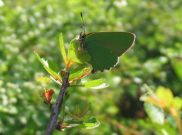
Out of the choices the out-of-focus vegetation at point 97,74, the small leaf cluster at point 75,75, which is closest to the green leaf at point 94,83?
the small leaf cluster at point 75,75

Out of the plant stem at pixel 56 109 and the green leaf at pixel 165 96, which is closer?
the plant stem at pixel 56 109

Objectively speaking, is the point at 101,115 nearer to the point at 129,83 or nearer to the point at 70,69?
the point at 129,83

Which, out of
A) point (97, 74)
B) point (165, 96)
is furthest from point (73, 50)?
point (97, 74)

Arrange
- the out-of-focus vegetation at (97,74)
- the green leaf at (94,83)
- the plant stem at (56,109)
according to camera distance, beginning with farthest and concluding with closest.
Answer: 1. the out-of-focus vegetation at (97,74)
2. the green leaf at (94,83)
3. the plant stem at (56,109)

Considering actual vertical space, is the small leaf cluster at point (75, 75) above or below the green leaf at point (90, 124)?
above

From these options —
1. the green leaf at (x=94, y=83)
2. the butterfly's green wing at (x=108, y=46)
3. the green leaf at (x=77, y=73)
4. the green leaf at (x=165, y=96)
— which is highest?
the butterfly's green wing at (x=108, y=46)

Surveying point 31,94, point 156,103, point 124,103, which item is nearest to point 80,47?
point 156,103

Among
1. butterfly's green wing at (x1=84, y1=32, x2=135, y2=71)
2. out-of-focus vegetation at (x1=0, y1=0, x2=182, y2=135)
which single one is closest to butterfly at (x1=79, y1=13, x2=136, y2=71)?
butterfly's green wing at (x1=84, y1=32, x2=135, y2=71)

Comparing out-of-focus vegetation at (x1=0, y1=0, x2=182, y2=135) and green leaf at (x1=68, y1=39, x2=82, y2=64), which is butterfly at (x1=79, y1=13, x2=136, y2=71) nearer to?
green leaf at (x1=68, y1=39, x2=82, y2=64)

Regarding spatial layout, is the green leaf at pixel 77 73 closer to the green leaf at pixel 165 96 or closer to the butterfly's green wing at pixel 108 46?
the butterfly's green wing at pixel 108 46
